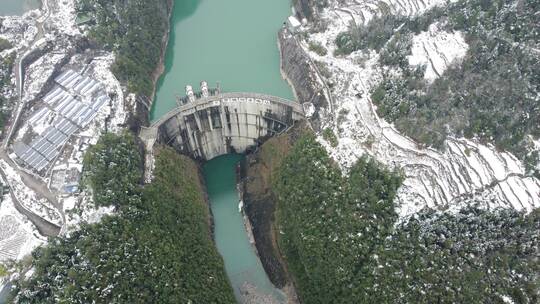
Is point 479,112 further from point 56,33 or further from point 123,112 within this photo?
point 56,33

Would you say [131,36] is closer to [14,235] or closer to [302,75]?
[302,75]

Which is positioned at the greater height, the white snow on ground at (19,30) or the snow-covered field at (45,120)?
the white snow on ground at (19,30)

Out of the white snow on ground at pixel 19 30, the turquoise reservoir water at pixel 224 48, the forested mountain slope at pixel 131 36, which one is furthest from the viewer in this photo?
the turquoise reservoir water at pixel 224 48

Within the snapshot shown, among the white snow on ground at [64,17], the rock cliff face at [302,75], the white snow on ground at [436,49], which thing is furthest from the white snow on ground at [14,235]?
the white snow on ground at [436,49]

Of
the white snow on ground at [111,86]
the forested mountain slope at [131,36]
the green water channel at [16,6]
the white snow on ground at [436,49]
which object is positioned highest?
the green water channel at [16,6]

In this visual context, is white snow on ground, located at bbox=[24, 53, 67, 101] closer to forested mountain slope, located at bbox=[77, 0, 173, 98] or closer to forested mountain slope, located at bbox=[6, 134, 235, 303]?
forested mountain slope, located at bbox=[77, 0, 173, 98]

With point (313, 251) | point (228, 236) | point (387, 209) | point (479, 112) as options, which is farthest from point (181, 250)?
point (479, 112)

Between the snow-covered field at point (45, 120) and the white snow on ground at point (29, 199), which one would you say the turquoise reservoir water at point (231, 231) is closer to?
the snow-covered field at point (45, 120)
